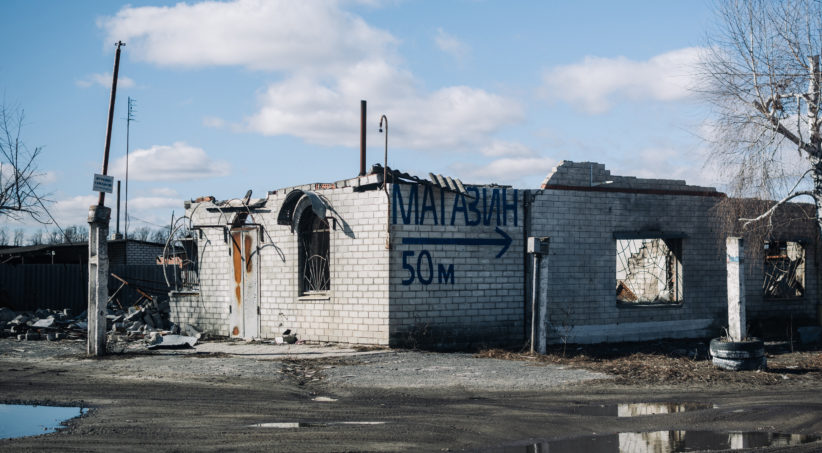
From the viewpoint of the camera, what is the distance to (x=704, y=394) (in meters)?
10.1

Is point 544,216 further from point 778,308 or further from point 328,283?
point 778,308

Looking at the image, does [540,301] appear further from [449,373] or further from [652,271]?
[652,271]

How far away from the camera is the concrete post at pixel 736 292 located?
12.4 m

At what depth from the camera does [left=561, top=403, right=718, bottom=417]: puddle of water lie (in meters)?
8.70

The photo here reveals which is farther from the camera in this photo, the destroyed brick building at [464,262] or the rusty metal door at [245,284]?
the rusty metal door at [245,284]

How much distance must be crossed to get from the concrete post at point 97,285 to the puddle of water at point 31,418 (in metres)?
5.32

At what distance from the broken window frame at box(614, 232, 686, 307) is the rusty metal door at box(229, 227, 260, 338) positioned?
842 cm

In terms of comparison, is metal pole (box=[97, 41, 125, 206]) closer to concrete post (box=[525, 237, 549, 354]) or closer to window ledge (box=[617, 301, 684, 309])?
concrete post (box=[525, 237, 549, 354])

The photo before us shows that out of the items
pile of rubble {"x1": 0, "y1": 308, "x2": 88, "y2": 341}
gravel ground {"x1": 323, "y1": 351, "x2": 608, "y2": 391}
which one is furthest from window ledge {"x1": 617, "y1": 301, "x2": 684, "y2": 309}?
pile of rubble {"x1": 0, "y1": 308, "x2": 88, "y2": 341}

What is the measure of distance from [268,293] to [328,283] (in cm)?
174

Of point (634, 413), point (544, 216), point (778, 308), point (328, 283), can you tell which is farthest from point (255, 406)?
point (778, 308)

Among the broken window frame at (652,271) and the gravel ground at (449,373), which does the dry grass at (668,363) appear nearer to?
the gravel ground at (449,373)

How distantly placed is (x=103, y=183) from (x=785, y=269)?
56.5ft

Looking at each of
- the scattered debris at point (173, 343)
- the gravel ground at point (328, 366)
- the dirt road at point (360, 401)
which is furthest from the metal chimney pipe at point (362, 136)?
the scattered debris at point (173, 343)
